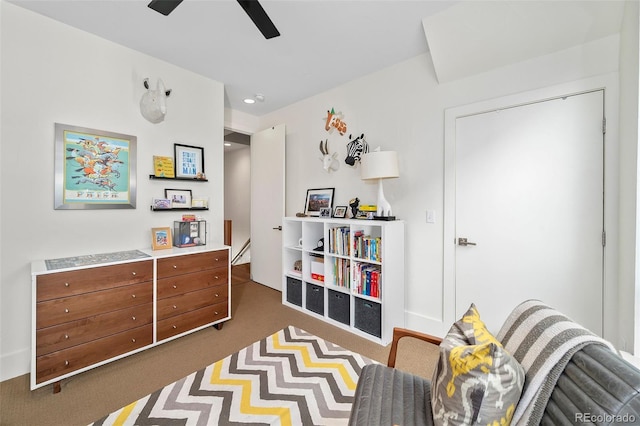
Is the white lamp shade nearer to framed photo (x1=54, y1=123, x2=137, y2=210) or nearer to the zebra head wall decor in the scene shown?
the zebra head wall decor

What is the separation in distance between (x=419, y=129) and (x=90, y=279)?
299 cm

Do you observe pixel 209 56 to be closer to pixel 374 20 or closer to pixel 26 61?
pixel 26 61

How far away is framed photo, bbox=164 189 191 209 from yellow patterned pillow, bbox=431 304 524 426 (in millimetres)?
2769

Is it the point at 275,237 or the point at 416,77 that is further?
the point at 275,237

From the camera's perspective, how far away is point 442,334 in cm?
247

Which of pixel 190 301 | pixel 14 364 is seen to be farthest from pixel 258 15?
pixel 14 364

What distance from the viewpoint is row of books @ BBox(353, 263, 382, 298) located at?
8.28 ft

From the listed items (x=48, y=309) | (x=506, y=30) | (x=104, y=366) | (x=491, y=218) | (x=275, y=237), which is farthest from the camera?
(x=275, y=237)

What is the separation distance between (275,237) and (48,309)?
8.09ft

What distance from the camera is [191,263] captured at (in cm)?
248

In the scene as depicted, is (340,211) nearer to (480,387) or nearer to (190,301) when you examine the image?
(190,301)

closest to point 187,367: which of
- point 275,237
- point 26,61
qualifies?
point 275,237

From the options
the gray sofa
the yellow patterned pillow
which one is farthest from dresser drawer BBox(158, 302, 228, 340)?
the yellow patterned pillow

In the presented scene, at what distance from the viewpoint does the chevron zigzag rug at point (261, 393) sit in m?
1.48
